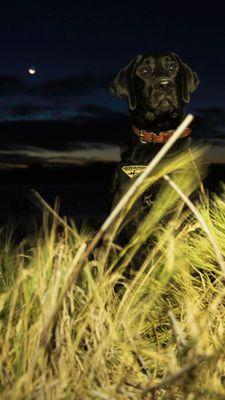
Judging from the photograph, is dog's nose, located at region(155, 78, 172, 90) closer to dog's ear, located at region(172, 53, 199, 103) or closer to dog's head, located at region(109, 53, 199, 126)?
dog's head, located at region(109, 53, 199, 126)

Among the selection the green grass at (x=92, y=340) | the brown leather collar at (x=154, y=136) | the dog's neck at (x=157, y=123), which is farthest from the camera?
the dog's neck at (x=157, y=123)

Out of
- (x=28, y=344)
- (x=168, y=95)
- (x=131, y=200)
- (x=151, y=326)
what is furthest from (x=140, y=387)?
(x=168, y=95)

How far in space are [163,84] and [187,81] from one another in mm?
196

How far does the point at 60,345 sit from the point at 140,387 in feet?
0.90

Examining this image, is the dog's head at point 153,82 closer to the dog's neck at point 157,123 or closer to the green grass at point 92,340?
the dog's neck at point 157,123

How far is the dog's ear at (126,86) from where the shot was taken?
439 cm

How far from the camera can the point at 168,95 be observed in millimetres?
4230

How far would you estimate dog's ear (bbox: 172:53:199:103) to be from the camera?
14.3ft

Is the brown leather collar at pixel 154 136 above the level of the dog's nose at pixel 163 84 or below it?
below

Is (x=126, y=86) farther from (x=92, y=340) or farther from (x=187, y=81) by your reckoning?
(x=92, y=340)

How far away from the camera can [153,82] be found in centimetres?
434

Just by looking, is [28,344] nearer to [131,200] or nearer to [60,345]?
[60,345]

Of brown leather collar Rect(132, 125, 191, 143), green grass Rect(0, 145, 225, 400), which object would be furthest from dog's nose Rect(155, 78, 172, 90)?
green grass Rect(0, 145, 225, 400)

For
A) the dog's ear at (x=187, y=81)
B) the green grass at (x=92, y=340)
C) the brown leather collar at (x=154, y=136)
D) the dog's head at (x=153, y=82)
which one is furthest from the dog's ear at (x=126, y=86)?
the green grass at (x=92, y=340)
